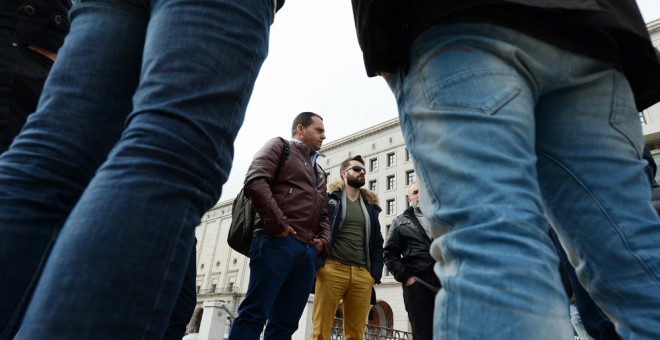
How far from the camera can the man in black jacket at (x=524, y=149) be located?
34.6 inches

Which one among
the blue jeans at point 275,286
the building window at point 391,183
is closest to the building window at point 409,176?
the building window at point 391,183

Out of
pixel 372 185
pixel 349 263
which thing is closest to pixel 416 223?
pixel 349 263

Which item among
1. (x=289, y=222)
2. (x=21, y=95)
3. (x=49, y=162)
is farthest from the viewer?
(x=289, y=222)

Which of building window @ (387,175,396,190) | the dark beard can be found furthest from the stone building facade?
the dark beard

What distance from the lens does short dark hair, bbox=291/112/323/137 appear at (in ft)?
14.1

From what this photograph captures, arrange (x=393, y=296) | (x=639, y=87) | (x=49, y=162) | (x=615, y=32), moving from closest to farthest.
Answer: (x=49, y=162)
(x=615, y=32)
(x=639, y=87)
(x=393, y=296)

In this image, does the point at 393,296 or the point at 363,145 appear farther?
the point at 363,145

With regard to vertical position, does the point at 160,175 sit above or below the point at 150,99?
below

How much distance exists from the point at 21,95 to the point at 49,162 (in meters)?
1.16

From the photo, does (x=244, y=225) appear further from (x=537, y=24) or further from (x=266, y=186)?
(x=537, y=24)

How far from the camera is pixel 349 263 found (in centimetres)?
456

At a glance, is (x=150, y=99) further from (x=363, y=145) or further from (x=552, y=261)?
(x=363, y=145)

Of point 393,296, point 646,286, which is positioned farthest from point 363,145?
point 646,286

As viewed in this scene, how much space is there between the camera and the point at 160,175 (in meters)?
0.82
